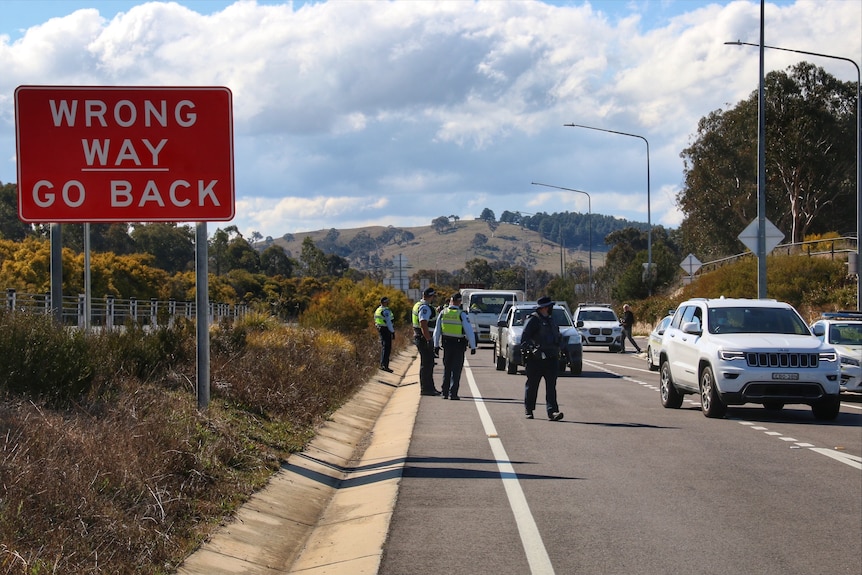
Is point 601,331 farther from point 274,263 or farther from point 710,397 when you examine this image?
point 274,263

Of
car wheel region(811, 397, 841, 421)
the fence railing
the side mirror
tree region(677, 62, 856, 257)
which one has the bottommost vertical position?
car wheel region(811, 397, 841, 421)

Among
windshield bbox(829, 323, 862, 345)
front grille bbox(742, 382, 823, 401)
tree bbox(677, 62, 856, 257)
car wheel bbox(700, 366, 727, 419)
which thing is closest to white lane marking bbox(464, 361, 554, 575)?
car wheel bbox(700, 366, 727, 419)

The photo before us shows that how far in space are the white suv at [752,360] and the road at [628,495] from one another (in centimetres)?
40

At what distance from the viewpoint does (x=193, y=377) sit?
44.0 feet

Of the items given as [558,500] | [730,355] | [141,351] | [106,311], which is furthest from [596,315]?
[558,500]

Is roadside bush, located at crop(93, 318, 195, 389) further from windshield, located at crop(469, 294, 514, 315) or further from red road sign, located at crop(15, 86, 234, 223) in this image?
windshield, located at crop(469, 294, 514, 315)

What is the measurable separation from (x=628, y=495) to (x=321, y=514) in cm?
278

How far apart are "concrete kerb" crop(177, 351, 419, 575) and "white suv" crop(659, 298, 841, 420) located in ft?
15.4

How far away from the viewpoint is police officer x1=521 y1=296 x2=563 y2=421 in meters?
15.8

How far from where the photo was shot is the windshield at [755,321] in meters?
17.0

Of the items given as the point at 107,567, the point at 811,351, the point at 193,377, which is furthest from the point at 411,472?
the point at 811,351

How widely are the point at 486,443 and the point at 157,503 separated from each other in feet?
21.0

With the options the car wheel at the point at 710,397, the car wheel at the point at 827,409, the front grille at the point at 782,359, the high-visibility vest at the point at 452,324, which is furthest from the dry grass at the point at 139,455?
the car wheel at the point at 827,409

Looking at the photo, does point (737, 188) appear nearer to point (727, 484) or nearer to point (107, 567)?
point (727, 484)
